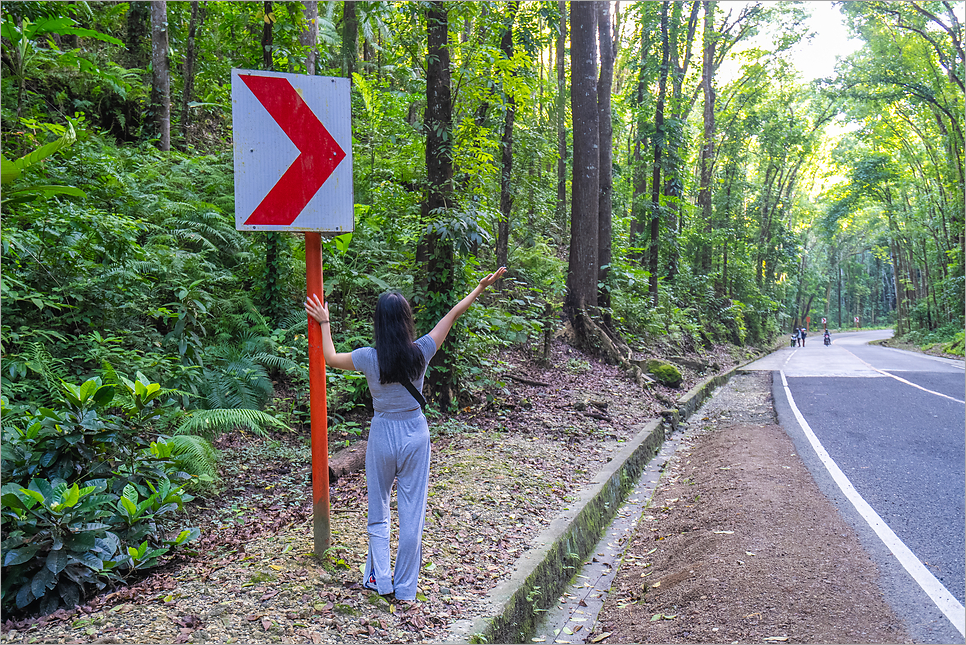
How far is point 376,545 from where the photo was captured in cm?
366

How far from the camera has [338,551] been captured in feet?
13.5

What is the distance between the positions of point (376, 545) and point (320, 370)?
1.15m

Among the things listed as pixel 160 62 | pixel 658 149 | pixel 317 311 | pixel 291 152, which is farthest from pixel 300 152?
pixel 658 149

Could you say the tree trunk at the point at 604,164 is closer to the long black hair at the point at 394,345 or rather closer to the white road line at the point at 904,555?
the white road line at the point at 904,555

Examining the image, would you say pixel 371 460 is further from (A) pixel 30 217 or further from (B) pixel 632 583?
(A) pixel 30 217

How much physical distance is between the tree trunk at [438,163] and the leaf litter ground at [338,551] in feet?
5.71

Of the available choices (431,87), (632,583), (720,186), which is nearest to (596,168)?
(431,87)

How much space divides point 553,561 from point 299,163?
360cm

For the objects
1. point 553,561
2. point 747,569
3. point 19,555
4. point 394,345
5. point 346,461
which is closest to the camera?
point 19,555

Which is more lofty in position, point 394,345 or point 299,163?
point 299,163

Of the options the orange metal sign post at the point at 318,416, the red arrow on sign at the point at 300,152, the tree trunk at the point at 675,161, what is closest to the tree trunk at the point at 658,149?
the tree trunk at the point at 675,161

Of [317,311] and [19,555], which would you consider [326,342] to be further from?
[19,555]

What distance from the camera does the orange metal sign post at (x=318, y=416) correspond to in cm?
379

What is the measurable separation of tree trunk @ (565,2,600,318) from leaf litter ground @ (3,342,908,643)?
628cm
